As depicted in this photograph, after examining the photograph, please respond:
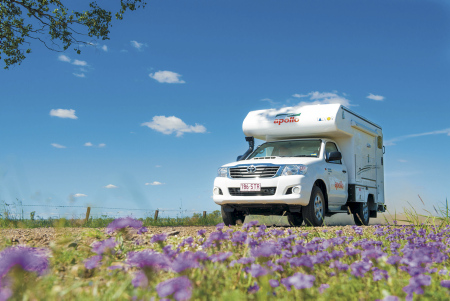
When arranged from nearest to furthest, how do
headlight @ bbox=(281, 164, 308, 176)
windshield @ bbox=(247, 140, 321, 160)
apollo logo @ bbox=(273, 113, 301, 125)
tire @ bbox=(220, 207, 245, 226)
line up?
headlight @ bbox=(281, 164, 308, 176) < tire @ bbox=(220, 207, 245, 226) < windshield @ bbox=(247, 140, 321, 160) < apollo logo @ bbox=(273, 113, 301, 125)

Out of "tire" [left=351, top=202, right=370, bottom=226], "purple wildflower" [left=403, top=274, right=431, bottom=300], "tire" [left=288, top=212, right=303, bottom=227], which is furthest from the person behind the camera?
"tire" [left=351, top=202, right=370, bottom=226]

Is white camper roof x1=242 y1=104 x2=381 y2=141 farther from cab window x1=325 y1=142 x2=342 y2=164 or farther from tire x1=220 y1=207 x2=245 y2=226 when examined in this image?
tire x1=220 y1=207 x2=245 y2=226

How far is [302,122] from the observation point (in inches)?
453

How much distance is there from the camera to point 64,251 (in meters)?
4.27

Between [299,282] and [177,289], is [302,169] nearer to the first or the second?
[299,282]

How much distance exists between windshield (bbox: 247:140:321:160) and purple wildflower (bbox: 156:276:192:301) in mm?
8821

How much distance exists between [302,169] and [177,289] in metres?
7.70

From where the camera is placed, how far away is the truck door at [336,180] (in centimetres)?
1095

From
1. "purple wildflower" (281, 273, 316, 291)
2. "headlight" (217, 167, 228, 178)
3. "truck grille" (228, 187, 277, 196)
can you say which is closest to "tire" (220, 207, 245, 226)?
"truck grille" (228, 187, 277, 196)

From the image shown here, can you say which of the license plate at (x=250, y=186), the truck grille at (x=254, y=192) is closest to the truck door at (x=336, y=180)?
the truck grille at (x=254, y=192)

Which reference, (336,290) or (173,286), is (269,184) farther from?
(173,286)

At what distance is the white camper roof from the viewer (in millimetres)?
11312

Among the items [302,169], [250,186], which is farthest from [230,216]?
[302,169]

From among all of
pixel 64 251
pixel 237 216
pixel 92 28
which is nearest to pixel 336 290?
pixel 64 251
